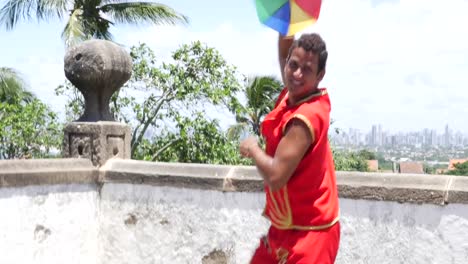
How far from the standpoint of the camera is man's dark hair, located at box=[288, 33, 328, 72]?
2914 millimetres

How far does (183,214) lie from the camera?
5.32 metres

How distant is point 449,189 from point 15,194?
2.79 m

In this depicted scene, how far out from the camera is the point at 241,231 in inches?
200

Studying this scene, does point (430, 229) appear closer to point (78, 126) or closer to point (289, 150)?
point (289, 150)

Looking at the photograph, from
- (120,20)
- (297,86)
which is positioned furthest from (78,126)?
(120,20)

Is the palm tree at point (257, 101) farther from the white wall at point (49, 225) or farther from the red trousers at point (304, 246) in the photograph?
the red trousers at point (304, 246)

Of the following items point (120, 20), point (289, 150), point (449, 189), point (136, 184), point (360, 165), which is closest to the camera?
point (289, 150)

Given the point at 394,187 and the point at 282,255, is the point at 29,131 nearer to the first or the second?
the point at 394,187

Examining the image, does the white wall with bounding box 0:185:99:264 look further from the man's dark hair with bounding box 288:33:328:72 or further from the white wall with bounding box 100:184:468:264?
the man's dark hair with bounding box 288:33:328:72

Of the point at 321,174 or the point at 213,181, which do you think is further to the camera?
the point at 213,181

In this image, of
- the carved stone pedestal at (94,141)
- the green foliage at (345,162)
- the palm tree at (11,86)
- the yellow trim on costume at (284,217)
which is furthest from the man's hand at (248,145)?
the palm tree at (11,86)

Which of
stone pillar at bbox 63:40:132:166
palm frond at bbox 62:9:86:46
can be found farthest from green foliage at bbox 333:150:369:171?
stone pillar at bbox 63:40:132:166

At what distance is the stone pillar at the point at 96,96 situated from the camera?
5.57 m

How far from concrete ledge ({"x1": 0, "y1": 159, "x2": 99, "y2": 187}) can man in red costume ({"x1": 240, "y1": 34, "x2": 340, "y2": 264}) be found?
2565 millimetres
